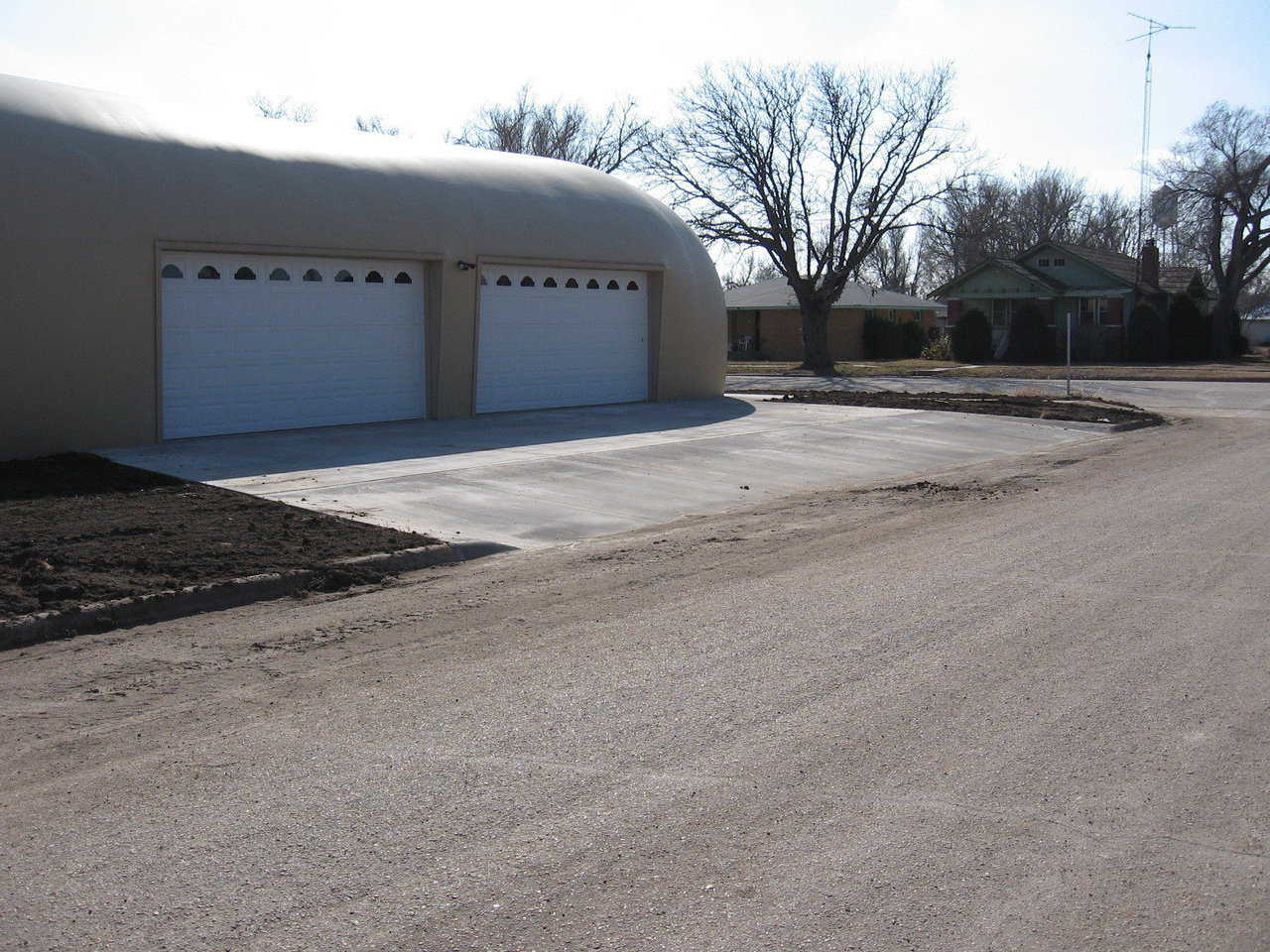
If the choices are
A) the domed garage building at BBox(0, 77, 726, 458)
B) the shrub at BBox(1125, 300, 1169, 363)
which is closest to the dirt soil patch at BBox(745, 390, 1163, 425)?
the domed garage building at BBox(0, 77, 726, 458)

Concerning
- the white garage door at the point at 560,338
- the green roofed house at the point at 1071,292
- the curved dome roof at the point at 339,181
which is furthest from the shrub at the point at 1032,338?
the white garage door at the point at 560,338

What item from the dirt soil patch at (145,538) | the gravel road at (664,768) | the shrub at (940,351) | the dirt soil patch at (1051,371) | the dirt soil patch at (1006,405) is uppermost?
the shrub at (940,351)

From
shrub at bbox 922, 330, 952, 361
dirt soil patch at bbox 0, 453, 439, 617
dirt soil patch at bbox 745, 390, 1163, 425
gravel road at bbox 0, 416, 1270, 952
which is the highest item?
shrub at bbox 922, 330, 952, 361

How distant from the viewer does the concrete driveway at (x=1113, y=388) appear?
27.2 m

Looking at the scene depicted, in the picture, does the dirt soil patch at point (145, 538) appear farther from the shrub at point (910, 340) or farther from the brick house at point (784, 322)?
the shrub at point (910, 340)

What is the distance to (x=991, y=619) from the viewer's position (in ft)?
24.5

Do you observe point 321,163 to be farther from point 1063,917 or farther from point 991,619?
point 1063,917

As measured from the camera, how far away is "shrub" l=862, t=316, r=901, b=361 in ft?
186

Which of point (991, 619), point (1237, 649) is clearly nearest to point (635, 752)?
point (991, 619)

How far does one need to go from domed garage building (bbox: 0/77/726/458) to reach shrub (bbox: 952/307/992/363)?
3101cm

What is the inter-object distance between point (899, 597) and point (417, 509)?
5231 mm

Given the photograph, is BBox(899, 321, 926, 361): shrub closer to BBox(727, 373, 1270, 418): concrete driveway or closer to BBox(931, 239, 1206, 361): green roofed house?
BBox(931, 239, 1206, 361): green roofed house

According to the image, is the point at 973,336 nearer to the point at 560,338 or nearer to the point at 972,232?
the point at 972,232

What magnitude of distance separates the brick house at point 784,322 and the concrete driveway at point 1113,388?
589 inches
